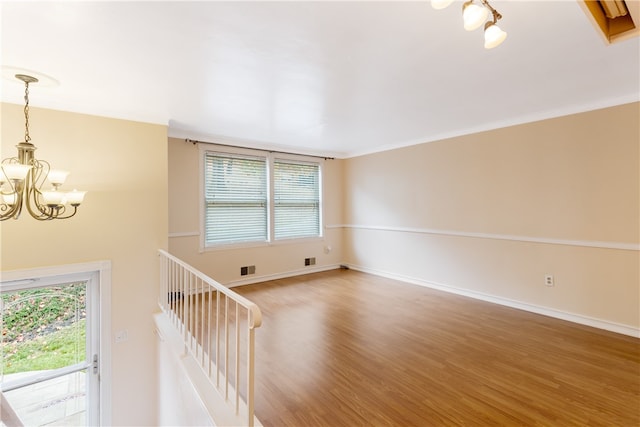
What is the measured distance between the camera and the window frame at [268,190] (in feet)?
13.9

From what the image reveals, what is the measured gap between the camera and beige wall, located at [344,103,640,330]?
2838 mm

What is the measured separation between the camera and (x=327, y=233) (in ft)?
18.8

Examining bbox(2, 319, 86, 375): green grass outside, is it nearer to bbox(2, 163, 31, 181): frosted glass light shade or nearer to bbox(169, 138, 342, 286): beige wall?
bbox(169, 138, 342, 286): beige wall

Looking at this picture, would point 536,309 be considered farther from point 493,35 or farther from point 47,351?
point 47,351

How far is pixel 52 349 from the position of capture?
9.21ft

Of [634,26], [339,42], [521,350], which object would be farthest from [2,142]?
[521,350]

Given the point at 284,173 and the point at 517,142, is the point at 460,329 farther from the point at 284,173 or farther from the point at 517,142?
the point at 284,173

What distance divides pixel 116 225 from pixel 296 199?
2955 mm

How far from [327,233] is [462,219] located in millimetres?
2553

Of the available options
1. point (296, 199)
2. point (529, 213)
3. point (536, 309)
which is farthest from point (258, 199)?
point (536, 309)

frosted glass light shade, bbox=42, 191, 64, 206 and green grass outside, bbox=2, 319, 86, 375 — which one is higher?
frosted glass light shade, bbox=42, 191, 64, 206

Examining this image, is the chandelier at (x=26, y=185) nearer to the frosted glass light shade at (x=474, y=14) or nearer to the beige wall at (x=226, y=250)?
the beige wall at (x=226, y=250)

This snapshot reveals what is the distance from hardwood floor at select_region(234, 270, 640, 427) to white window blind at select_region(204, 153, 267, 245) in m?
1.59

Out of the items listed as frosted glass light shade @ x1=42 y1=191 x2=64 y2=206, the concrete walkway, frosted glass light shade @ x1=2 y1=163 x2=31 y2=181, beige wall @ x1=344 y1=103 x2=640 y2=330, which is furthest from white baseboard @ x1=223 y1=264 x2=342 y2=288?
frosted glass light shade @ x1=2 y1=163 x2=31 y2=181
